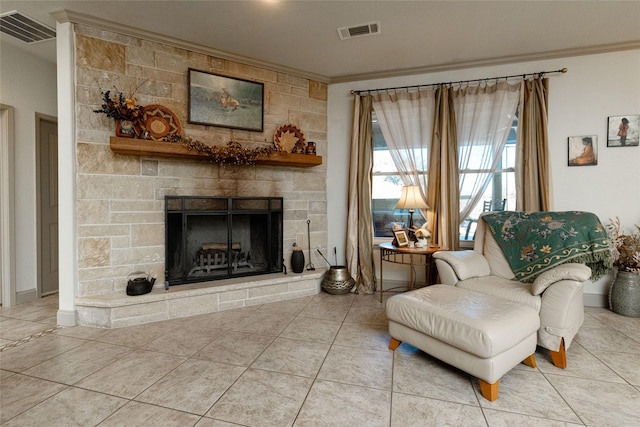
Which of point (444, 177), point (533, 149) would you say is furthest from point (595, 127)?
point (444, 177)

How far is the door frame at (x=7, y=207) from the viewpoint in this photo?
119 inches

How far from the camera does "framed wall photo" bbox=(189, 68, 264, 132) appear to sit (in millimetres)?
3023

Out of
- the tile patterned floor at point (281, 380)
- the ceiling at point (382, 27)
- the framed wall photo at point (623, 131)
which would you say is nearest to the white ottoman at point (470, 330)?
the tile patterned floor at point (281, 380)

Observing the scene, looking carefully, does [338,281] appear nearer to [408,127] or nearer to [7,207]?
[408,127]

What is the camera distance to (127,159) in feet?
9.00

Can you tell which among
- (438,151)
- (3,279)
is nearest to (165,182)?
(3,279)

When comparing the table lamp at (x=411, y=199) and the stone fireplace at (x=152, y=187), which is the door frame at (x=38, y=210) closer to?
the stone fireplace at (x=152, y=187)

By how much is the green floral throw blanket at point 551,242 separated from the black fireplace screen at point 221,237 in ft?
7.52

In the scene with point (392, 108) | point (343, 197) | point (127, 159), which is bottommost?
point (343, 197)

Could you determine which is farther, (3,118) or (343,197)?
(343,197)

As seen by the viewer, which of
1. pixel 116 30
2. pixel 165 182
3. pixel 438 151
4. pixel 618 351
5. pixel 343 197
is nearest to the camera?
pixel 618 351

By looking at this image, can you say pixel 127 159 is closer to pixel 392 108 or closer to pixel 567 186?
pixel 392 108

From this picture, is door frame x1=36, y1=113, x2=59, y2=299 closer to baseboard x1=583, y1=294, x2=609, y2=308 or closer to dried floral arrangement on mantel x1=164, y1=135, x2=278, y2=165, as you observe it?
dried floral arrangement on mantel x1=164, y1=135, x2=278, y2=165

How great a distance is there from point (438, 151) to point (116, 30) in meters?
3.37
